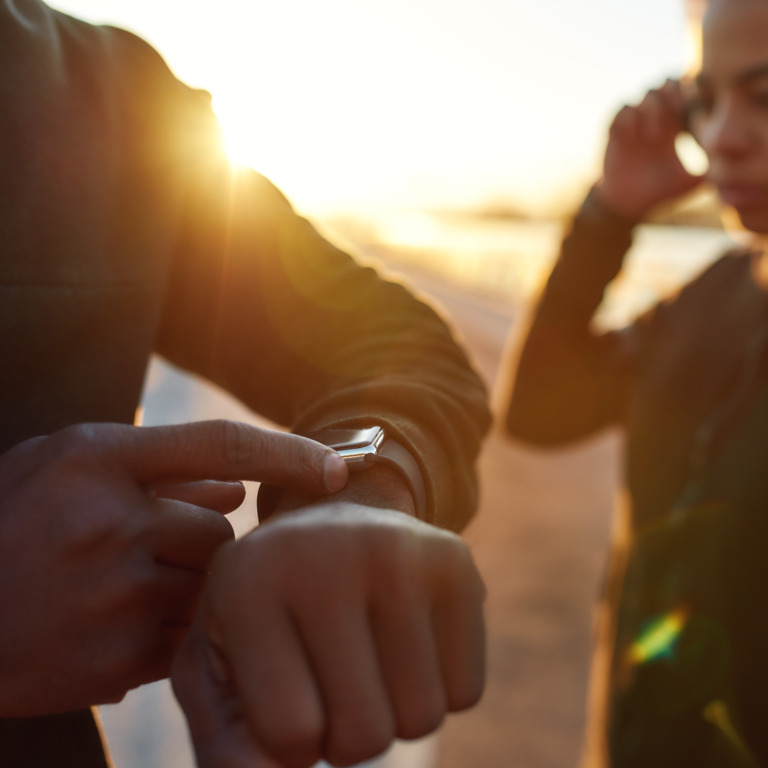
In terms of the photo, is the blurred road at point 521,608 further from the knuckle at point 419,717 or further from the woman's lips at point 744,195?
the woman's lips at point 744,195

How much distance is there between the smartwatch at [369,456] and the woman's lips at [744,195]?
915 mm

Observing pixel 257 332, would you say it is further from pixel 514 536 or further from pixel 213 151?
pixel 514 536

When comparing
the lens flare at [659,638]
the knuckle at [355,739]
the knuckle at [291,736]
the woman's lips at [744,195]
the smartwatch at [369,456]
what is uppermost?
the woman's lips at [744,195]

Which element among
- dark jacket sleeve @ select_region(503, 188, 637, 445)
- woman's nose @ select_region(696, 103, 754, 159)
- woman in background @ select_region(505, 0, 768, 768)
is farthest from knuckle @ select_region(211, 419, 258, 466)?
dark jacket sleeve @ select_region(503, 188, 637, 445)

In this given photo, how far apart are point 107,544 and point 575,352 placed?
4.19ft

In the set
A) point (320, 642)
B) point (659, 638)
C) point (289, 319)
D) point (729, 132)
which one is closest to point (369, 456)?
point (320, 642)

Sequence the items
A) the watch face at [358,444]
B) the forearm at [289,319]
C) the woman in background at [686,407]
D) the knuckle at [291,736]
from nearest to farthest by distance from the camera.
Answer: the knuckle at [291,736]
the watch face at [358,444]
the forearm at [289,319]
the woman in background at [686,407]

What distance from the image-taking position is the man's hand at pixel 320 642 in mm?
255

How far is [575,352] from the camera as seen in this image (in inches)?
55.2

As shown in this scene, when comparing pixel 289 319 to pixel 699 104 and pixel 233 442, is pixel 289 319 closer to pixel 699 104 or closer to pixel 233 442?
pixel 233 442

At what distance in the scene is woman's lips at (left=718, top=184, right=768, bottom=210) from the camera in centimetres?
95

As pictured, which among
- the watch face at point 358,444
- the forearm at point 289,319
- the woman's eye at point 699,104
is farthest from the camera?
the woman's eye at point 699,104

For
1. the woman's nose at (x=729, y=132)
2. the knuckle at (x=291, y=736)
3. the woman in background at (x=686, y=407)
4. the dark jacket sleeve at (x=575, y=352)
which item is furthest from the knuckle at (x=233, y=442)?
the dark jacket sleeve at (x=575, y=352)

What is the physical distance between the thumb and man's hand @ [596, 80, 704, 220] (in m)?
1.21
